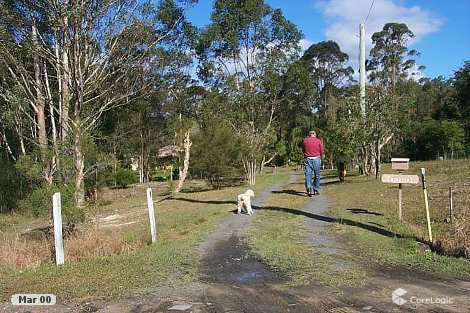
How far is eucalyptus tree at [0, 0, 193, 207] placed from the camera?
1656 centimetres

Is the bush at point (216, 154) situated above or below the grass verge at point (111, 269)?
above

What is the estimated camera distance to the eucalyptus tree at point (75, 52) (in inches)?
652

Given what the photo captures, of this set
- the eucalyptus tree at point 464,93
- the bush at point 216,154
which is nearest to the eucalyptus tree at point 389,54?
the eucalyptus tree at point 464,93

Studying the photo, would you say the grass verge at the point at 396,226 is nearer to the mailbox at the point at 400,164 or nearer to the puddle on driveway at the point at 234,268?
the mailbox at the point at 400,164

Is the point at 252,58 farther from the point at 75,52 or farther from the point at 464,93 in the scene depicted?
the point at 464,93

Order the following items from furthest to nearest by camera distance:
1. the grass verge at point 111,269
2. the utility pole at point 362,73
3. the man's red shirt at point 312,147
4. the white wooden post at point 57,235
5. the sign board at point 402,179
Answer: the utility pole at point 362,73, the man's red shirt at point 312,147, the sign board at point 402,179, the white wooden post at point 57,235, the grass verge at point 111,269

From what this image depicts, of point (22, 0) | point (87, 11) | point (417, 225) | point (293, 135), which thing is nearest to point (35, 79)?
point (22, 0)

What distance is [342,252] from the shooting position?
8219 mm

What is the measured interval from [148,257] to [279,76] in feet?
89.2

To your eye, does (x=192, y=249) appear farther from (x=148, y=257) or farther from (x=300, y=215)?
(x=300, y=215)

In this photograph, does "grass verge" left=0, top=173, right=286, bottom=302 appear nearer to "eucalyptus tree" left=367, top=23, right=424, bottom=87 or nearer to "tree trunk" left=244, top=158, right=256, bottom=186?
"tree trunk" left=244, top=158, right=256, bottom=186

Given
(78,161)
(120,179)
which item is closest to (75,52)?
(78,161)

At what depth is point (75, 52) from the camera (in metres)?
17.0

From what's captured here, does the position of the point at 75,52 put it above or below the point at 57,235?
above
